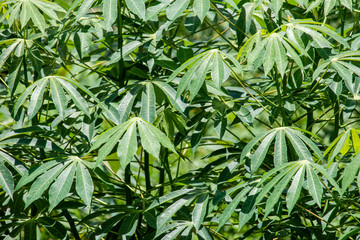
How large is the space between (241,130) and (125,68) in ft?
7.22

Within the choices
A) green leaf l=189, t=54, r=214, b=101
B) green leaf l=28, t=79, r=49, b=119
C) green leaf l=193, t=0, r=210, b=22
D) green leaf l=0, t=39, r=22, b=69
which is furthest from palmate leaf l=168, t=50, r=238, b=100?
green leaf l=0, t=39, r=22, b=69

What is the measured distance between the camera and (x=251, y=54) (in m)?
1.05

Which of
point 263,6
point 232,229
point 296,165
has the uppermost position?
point 263,6

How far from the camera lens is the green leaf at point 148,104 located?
3.76 feet

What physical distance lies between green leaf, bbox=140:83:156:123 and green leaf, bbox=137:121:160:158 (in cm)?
5

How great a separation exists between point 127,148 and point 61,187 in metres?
0.20

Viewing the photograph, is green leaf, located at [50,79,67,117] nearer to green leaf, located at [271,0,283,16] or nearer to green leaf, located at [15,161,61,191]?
green leaf, located at [15,161,61,191]

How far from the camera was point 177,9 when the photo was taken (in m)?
1.11

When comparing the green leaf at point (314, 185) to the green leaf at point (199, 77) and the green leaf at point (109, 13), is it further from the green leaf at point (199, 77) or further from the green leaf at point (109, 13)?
the green leaf at point (109, 13)

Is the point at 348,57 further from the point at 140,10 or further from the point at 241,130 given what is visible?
the point at 241,130

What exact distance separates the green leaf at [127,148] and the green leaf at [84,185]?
0.12m

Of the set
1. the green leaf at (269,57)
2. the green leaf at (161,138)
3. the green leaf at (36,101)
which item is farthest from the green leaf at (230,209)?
the green leaf at (36,101)

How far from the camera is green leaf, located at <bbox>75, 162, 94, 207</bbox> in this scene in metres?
1.04

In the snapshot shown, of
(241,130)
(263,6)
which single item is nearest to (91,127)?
(263,6)
